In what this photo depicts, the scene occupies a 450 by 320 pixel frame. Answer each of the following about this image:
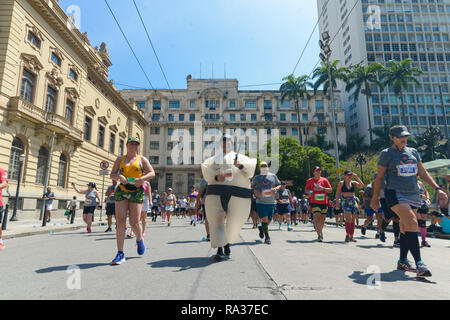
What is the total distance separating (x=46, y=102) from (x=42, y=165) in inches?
179

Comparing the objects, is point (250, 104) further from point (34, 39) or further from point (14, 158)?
point (14, 158)

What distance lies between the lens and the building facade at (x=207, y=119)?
55469 mm

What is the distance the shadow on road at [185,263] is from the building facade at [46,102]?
16480 mm

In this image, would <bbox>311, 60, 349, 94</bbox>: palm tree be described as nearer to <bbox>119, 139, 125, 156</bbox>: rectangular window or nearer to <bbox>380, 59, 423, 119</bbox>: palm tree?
<bbox>380, 59, 423, 119</bbox>: palm tree

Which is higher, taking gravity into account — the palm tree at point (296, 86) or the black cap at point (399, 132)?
the palm tree at point (296, 86)

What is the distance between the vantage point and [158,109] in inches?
2325

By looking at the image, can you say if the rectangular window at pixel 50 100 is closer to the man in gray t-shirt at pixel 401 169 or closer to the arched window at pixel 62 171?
the arched window at pixel 62 171

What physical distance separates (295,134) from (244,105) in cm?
1215

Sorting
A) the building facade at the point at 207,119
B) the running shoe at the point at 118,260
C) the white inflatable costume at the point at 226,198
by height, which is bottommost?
the running shoe at the point at 118,260

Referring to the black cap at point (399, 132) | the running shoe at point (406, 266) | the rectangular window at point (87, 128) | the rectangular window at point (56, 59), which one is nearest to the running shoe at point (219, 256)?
the running shoe at point (406, 266)

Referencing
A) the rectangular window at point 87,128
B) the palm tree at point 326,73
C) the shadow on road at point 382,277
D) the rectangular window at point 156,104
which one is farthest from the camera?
the rectangular window at point 156,104

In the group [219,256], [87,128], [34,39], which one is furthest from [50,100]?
[219,256]

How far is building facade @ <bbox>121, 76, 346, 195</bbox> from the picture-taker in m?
55.5
